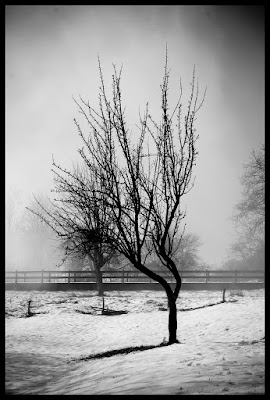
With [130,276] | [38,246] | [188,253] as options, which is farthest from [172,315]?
[38,246]

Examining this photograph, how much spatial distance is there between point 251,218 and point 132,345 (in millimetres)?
18415

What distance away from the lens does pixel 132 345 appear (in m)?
9.89

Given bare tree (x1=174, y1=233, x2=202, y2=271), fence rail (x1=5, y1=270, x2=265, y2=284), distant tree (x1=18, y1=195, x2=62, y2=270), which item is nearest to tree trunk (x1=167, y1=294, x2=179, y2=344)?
fence rail (x1=5, y1=270, x2=265, y2=284)

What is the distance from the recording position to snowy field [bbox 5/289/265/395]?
17.1ft

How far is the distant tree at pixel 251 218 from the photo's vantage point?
951 inches

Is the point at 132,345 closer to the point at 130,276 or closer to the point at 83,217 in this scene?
the point at 83,217

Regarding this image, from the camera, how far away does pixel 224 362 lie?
6172 mm

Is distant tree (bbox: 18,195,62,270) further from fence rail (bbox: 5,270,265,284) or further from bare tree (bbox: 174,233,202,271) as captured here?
bare tree (bbox: 174,233,202,271)

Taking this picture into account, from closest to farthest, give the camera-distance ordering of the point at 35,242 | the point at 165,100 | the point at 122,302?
the point at 165,100, the point at 122,302, the point at 35,242

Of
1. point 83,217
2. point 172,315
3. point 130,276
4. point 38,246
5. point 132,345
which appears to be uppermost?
point 83,217
